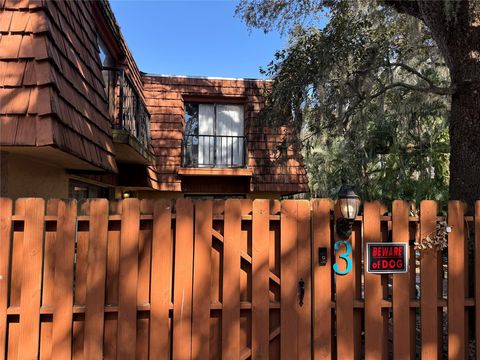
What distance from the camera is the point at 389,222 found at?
10.6 feet

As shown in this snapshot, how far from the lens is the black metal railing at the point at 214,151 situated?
390 inches

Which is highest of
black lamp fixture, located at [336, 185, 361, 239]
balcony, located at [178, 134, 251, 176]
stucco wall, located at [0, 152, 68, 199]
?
balcony, located at [178, 134, 251, 176]

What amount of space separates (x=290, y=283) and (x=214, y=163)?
23.1 ft

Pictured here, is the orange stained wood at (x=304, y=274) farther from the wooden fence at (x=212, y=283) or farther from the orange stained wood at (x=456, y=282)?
the orange stained wood at (x=456, y=282)

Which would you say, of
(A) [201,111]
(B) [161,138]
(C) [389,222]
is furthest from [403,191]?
(C) [389,222]

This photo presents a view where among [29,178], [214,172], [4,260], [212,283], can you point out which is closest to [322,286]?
[212,283]

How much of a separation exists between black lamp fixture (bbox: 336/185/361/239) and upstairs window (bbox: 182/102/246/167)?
6.81m

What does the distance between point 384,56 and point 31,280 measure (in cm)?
707

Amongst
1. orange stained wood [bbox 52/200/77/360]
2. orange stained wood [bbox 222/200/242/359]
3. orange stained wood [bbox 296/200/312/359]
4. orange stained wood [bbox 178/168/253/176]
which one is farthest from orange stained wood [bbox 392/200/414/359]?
orange stained wood [bbox 178/168/253/176]

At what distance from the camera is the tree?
13.5ft

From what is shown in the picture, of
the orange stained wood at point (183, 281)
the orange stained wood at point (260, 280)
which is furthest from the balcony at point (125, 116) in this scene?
the orange stained wood at point (260, 280)

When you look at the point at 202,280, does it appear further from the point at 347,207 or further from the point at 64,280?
the point at 347,207

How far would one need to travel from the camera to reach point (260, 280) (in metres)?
3.04

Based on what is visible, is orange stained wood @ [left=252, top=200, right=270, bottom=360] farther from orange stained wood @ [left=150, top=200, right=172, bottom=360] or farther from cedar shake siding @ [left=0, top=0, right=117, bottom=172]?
cedar shake siding @ [left=0, top=0, right=117, bottom=172]
